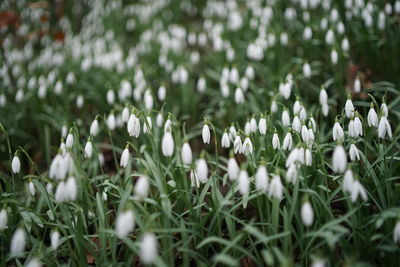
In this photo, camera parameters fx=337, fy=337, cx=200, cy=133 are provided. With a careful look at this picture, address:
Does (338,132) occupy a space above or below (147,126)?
below

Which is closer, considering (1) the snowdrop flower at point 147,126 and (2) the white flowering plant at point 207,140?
(2) the white flowering plant at point 207,140

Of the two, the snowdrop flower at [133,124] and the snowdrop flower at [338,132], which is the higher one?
the snowdrop flower at [133,124]

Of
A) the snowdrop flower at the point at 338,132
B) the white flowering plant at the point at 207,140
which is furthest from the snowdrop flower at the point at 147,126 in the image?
the snowdrop flower at the point at 338,132

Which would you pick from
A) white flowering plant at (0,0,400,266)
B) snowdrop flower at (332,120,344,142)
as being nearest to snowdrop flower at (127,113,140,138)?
white flowering plant at (0,0,400,266)

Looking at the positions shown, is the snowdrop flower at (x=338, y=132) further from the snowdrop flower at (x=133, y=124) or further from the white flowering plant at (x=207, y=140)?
the snowdrop flower at (x=133, y=124)

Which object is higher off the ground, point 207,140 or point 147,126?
point 147,126

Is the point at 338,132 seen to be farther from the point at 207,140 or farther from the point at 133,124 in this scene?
the point at 133,124

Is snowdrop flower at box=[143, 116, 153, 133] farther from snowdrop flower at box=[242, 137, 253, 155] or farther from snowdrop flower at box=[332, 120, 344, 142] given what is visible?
snowdrop flower at box=[332, 120, 344, 142]

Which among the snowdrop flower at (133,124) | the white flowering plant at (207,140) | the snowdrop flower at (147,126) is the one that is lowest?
the white flowering plant at (207,140)

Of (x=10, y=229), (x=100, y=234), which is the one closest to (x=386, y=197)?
(x=100, y=234)

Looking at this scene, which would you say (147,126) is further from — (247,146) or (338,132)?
(338,132)

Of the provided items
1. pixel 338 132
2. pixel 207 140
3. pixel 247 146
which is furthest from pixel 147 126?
pixel 338 132

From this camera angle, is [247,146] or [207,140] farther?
[207,140]
